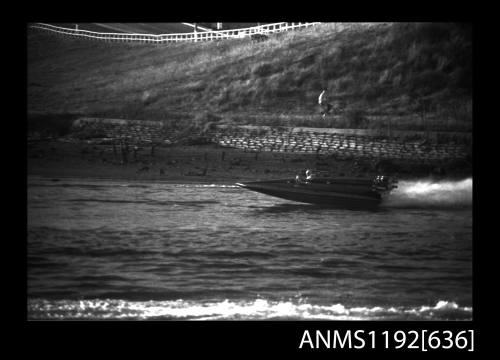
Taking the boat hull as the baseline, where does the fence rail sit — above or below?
above

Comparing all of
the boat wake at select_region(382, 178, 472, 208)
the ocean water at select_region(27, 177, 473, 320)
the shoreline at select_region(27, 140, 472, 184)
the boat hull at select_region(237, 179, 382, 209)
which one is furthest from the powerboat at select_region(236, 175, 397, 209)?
the shoreline at select_region(27, 140, 472, 184)

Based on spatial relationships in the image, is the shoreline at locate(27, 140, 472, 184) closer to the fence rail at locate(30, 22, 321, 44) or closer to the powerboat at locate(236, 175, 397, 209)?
the powerboat at locate(236, 175, 397, 209)

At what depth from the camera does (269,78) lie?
1562 centimetres

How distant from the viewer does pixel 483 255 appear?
33.2 feet

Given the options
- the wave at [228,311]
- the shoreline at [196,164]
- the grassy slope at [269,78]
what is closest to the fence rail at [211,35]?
the grassy slope at [269,78]

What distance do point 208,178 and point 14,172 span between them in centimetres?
553

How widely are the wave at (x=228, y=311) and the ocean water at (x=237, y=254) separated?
17mm

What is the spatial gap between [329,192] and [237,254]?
9.23ft

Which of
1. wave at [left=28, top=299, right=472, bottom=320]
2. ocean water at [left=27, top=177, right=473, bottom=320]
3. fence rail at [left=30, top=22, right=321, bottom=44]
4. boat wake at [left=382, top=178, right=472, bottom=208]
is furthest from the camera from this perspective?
fence rail at [left=30, top=22, right=321, bottom=44]

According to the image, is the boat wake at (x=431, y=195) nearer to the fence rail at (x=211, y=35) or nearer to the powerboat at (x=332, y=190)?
the powerboat at (x=332, y=190)

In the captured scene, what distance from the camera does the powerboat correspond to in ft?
44.8

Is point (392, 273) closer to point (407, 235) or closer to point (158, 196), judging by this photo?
point (407, 235)

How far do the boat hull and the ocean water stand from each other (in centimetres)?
22
